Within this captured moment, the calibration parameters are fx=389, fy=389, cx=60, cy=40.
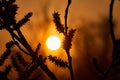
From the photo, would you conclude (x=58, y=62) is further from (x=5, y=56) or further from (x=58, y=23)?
(x=5, y=56)

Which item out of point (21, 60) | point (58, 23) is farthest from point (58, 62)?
point (21, 60)

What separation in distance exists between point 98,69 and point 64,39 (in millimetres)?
241

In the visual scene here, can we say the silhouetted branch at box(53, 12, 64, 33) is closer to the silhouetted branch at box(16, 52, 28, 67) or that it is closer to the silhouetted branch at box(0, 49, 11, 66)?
the silhouetted branch at box(0, 49, 11, 66)

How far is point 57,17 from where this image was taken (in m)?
1.74

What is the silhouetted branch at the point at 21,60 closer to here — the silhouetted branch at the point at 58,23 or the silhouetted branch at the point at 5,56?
the silhouetted branch at the point at 5,56

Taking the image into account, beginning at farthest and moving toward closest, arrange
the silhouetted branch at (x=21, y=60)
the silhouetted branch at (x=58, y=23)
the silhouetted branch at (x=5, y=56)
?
the silhouetted branch at (x=21, y=60) → the silhouetted branch at (x=5, y=56) → the silhouetted branch at (x=58, y=23)

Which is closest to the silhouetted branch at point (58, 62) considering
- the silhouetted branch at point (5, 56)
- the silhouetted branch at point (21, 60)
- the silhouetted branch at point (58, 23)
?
the silhouetted branch at point (58, 23)

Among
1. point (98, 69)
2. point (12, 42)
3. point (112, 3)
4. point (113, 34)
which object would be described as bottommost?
point (98, 69)

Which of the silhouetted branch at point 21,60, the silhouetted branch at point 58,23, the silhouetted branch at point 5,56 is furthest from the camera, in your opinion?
the silhouetted branch at point 21,60

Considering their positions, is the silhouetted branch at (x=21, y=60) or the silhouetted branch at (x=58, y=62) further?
the silhouetted branch at (x=21, y=60)

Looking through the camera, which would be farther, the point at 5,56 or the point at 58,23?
the point at 5,56

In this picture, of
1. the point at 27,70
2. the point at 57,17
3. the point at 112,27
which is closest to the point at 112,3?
the point at 112,27

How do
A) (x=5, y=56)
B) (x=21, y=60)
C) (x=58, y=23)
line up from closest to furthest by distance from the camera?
(x=58, y=23) < (x=5, y=56) < (x=21, y=60)

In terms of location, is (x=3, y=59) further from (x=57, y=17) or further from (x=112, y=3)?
(x=112, y=3)
